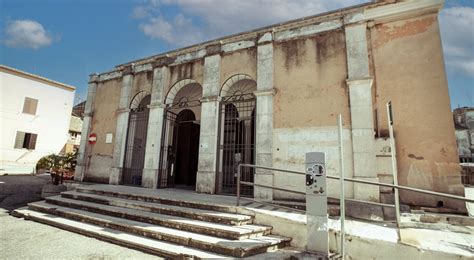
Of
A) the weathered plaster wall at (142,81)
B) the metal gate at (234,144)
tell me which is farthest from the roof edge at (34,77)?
Result: the metal gate at (234,144)

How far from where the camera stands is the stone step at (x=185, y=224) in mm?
3879

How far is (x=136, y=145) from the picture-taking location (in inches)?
385

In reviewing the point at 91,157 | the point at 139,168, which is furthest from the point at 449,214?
the point at 91,157

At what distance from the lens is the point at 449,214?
4.89 meters

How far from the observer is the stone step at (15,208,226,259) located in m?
3.40

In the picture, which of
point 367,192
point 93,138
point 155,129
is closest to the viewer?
point 367,192

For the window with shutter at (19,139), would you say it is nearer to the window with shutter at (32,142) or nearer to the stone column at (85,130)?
the window with shutter at (32,142)

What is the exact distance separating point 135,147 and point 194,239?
23.2 feet

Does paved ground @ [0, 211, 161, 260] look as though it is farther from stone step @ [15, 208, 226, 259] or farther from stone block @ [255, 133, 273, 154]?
stone block @ [255, 133, 273, 154]

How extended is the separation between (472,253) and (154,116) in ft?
28.9

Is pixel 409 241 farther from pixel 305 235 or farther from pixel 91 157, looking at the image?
pixel 91 157

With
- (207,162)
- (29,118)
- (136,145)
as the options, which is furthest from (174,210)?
(29,118)

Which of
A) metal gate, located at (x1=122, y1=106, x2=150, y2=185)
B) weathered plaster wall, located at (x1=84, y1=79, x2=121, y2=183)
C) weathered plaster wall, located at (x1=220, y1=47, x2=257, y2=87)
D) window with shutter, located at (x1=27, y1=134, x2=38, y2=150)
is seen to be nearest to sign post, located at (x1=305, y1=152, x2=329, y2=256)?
weathered plaster wall, located at (x1=220, y1=47, x2=257, y2=87)

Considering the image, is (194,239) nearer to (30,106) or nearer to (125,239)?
(125,239)
